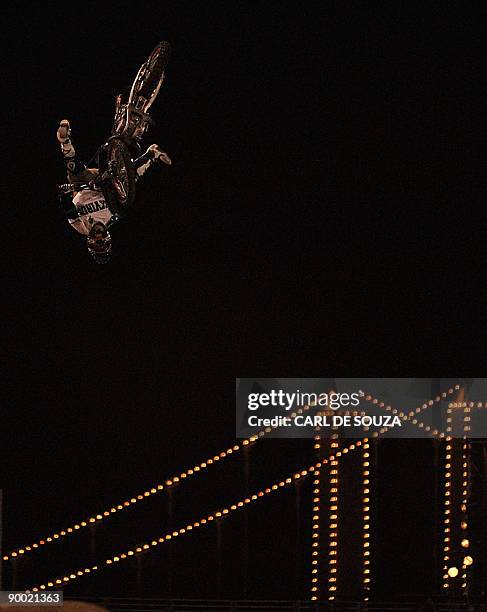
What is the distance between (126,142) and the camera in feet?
17.7

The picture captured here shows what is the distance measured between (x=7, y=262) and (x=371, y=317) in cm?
276

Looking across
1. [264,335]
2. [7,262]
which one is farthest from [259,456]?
[7,262]

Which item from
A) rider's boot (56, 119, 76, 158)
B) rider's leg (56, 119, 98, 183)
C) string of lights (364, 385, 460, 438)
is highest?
rider's boot (56, 119, 76, 158)

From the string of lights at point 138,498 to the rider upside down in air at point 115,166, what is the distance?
3.74 meters

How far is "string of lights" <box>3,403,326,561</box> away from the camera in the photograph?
9.13m

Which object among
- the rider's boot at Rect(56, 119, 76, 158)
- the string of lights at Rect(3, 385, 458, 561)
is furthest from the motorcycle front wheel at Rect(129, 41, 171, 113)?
the string of lights at Rect(3, 385, 458, 561)

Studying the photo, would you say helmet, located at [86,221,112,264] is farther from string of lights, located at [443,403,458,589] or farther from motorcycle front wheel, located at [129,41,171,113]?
string of lights, located at [443,403,458,589]

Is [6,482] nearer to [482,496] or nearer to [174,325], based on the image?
[174,325]

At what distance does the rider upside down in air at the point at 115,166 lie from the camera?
17.5ft

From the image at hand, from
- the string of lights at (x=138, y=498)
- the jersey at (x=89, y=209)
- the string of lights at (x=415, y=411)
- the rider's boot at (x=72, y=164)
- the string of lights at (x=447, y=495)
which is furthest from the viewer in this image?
the string of lights at (x=138, y=498)

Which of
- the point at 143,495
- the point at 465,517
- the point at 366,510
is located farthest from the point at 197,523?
the point at 465,517

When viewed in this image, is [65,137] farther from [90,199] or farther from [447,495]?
[447,495]

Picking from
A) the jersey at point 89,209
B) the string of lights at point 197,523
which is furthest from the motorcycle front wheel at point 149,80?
the string of lights at point 197,523

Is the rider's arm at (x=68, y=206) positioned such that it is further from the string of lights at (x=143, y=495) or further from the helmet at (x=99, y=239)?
the string of lights at (x=143, y=495)
